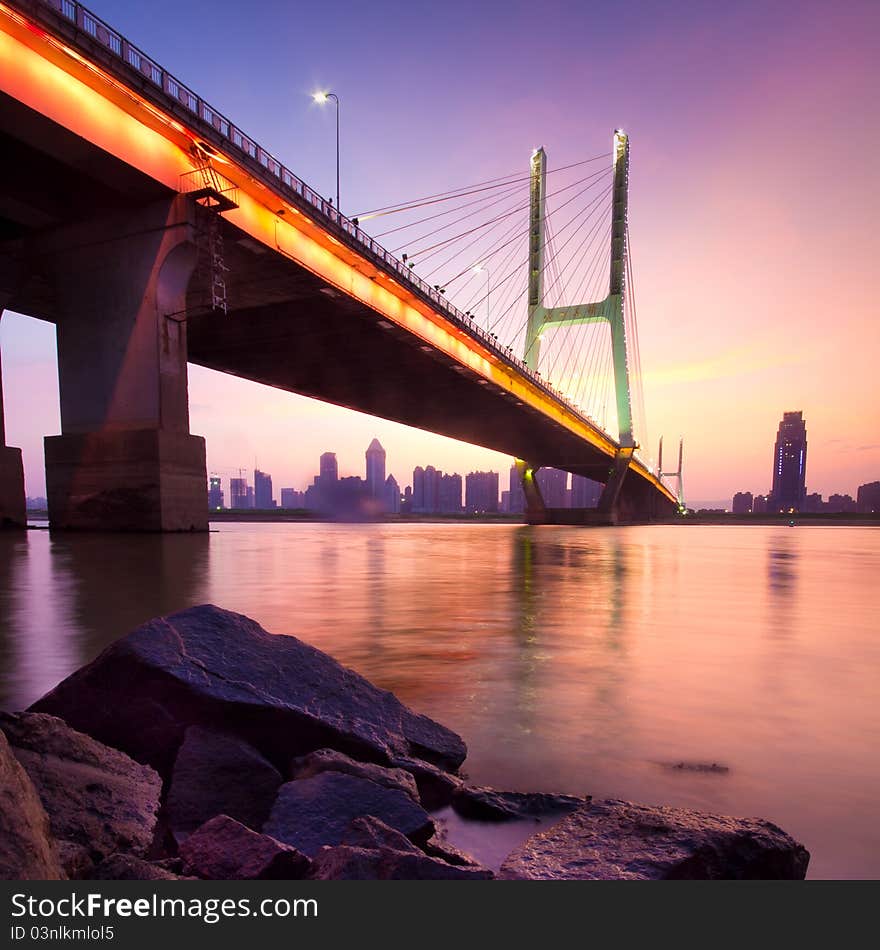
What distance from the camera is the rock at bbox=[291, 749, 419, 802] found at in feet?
7.92

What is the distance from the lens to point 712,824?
6.69 ft

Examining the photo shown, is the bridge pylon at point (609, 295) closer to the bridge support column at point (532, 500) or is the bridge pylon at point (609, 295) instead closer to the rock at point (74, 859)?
the bridge support column at point (532, 500)

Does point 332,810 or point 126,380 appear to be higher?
point 126,380

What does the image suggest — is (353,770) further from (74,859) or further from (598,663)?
(598,663)

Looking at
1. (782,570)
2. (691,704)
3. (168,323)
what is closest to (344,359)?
(168,323)

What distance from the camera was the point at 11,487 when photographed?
26766 mm

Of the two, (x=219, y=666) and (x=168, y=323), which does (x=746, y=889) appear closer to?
(x=219, y=666)

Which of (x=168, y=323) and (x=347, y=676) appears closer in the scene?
(x=347, y=676)

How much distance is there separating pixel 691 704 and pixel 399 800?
96.4 inches

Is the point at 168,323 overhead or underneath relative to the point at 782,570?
overhead

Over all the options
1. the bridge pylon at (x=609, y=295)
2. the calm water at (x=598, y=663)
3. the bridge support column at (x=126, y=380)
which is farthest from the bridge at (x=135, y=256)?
the bridge pylon at (x=609, y=295)

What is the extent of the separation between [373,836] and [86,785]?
114 centimetres

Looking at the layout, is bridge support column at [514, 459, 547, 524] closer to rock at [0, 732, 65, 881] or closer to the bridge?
the bridge

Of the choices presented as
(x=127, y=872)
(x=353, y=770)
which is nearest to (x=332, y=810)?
(x=353, y=770)
